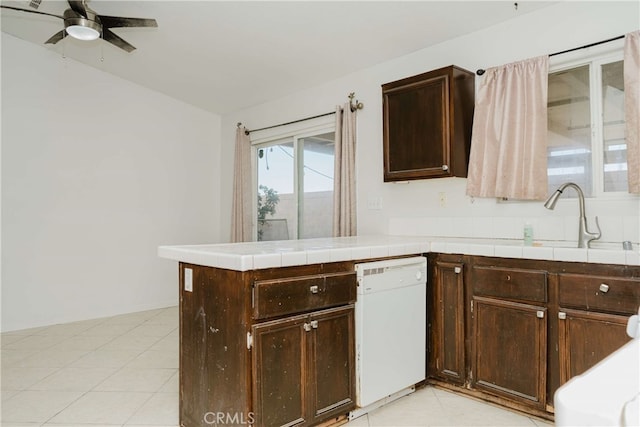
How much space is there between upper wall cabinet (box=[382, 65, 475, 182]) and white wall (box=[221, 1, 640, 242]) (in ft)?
0.96

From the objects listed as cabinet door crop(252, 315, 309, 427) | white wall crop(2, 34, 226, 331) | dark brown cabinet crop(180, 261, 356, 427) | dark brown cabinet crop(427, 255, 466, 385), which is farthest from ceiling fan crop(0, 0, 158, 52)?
dark brown cabinet crop(427, 255, 466, 385)

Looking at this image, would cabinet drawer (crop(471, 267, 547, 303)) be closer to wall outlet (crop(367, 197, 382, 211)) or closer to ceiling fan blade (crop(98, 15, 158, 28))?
wall outlet (crop(367, 197, 382, 211))

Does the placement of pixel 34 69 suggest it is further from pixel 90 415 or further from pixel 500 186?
pixel 500 186

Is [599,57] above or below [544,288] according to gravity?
above

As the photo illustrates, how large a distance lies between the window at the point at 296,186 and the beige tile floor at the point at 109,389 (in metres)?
1.79

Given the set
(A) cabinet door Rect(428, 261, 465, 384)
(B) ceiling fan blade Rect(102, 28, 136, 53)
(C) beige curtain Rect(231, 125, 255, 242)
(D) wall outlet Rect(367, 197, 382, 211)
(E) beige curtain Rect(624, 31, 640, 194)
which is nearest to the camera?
(E) beige curtain Rect(624, 31, 640, 194)

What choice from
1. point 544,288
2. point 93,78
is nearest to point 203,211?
point 93,78

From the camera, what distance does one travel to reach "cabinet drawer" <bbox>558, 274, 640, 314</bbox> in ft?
6.00

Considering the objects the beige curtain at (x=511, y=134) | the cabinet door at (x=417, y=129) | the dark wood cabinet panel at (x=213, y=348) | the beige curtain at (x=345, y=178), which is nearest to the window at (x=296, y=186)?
the beige curtain at (x=345, y=178)

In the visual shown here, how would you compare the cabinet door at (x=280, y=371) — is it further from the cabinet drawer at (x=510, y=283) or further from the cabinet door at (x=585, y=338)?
the cabinet door at (x=585, y=338)

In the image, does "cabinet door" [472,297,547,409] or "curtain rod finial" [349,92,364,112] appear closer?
"cabinet door" [472,297,547,409]

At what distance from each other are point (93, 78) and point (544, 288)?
486cm

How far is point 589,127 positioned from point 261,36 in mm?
2612

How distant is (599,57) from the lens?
98.1 inches
